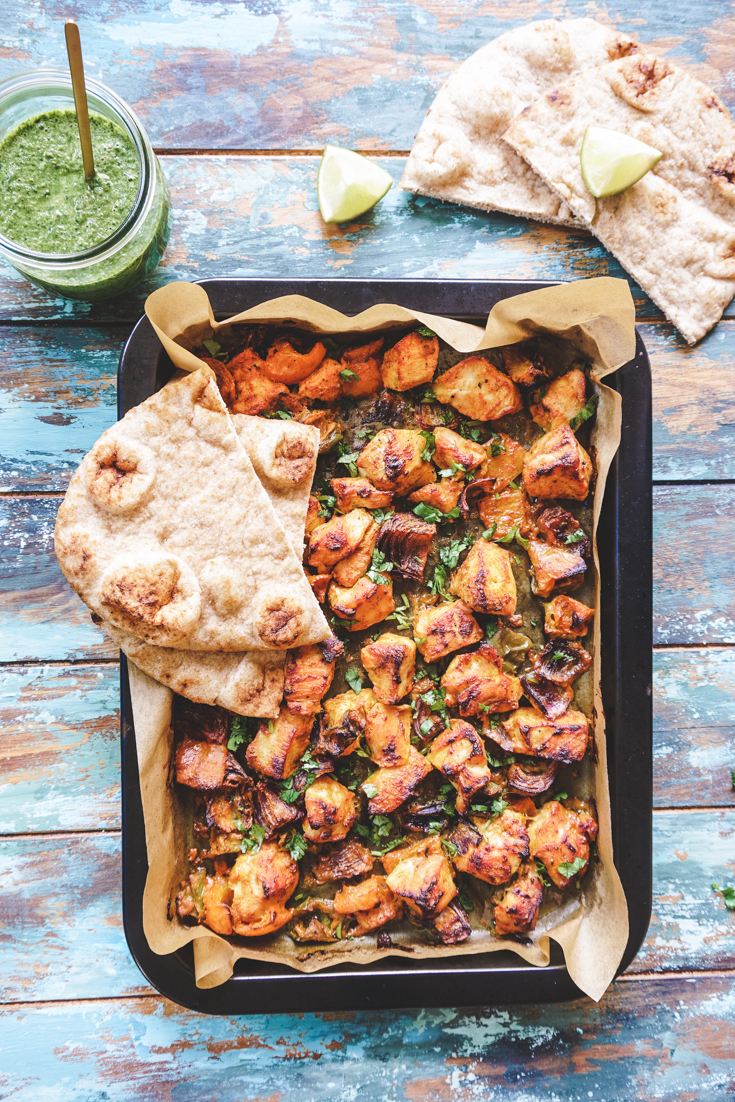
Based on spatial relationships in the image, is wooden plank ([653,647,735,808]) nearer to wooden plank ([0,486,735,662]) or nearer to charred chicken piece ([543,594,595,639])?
wooden plank ([0,486,735,662])

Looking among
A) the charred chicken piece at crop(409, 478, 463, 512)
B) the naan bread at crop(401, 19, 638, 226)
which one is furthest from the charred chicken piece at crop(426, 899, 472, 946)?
the naan bread at crop(401, 19, 638, 226)

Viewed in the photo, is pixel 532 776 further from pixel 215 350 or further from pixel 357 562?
pixel 215 350

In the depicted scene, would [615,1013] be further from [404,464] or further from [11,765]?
[11,765]

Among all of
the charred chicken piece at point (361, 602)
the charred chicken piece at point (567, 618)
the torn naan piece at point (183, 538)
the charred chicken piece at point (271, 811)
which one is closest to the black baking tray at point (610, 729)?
the charred chicken piece at point (567, 618)

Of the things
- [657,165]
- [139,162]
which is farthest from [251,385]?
[657,165]

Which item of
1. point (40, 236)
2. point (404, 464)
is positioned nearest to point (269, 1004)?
point (404, 464)

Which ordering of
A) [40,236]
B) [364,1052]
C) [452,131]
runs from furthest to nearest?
1. [364,1052]
2. [452,131]
3. [40,236]
